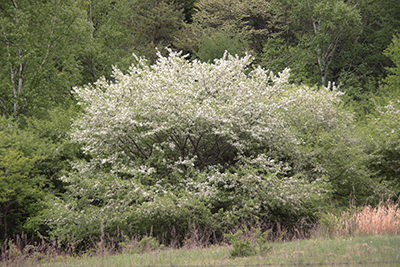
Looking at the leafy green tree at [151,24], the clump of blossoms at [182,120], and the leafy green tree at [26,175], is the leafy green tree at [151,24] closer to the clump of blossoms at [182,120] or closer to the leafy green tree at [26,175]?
the leafy green tree at [26,175]

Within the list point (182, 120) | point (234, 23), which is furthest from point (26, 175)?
point (234, 23)

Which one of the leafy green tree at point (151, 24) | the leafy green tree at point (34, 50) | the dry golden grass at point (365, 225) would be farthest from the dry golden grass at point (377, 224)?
the leafy green tree at point (151, 24)

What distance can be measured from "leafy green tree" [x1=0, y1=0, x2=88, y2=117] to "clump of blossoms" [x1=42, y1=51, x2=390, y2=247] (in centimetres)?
707

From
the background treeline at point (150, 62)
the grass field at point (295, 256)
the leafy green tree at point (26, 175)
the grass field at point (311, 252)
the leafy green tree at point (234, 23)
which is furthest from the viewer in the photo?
the leafy green tree at point (234, 23)

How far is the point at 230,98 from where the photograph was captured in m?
13.0

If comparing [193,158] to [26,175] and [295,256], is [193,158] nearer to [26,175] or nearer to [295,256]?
[295,256]

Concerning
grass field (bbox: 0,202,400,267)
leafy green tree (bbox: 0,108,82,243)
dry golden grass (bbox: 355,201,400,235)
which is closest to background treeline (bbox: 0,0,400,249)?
leafy green tree (bbox: 0,108,82,243)

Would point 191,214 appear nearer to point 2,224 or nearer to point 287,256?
point 287,256

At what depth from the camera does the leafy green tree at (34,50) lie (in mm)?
18719

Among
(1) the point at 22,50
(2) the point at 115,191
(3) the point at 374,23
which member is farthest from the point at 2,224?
(3) the point at 374,23

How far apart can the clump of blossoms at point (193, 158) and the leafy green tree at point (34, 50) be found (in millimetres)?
7073

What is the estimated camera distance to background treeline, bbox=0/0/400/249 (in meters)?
13.3

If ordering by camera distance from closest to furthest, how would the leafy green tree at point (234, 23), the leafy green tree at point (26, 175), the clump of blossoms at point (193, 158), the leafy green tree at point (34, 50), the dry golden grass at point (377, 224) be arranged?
1. the dry golden grass at point (377, 224)
2. the clump of blossoms at point (193, 158)
3. the leafy green tree at point (26, 175)
4. the leafy green tree at point (34, 50)
5. the leafy green tree at point (234, 23)

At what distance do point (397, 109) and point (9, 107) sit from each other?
17370 millimetres
